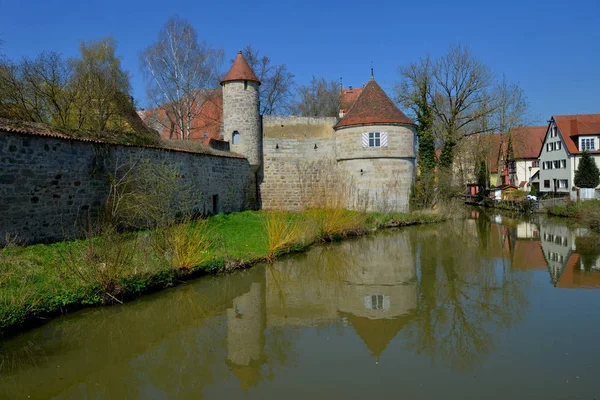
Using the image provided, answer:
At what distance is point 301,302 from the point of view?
9.66 m

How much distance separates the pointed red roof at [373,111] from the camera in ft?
75.3

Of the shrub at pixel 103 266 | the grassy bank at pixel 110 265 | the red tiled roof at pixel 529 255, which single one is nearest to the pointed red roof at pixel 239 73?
the grassy bank at pixel 110 265

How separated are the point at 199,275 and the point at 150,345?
3.86 metres

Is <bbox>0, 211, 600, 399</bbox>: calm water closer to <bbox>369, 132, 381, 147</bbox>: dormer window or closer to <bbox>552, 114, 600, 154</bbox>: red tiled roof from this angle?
<bbox>369, 132, 381, 147</bbox>: dormer window

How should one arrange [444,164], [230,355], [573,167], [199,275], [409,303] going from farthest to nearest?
[573,167], [444,164], [199,275], [409,303], [230,355]

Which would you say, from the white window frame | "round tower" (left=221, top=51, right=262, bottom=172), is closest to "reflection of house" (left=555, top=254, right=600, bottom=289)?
"round tower" (left=221, top=51, right=262, bottom=172)

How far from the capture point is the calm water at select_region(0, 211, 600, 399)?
19.2 ft

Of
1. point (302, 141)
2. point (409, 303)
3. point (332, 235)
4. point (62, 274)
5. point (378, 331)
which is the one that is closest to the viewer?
point (378, 331)

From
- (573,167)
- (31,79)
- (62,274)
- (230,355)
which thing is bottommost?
(230,355)

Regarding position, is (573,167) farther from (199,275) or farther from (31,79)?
(31,79)

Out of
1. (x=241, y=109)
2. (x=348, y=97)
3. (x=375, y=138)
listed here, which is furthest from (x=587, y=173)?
(x=241, y=109)

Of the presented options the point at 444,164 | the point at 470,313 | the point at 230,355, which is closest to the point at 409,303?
the point at 470,313

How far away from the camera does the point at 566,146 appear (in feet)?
111

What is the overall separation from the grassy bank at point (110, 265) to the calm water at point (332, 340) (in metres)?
0.30
